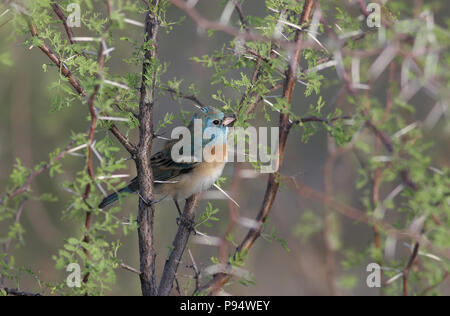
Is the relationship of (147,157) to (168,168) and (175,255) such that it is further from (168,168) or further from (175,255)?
(168,168)

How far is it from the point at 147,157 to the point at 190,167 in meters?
2.27

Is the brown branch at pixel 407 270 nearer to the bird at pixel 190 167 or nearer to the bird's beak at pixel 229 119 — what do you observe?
the bird's beak at pixel 229 119

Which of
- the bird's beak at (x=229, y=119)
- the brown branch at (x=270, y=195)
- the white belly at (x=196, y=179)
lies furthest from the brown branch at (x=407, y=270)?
the white belly at (x=196, y=179)

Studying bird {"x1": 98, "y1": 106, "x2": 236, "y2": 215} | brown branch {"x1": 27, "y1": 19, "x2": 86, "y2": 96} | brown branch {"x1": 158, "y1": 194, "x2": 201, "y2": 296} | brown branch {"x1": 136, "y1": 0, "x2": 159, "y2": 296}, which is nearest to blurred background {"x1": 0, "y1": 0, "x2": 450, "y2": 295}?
bird {"x1": 98, "y1": 106, "x2": 236, "y2": 215}

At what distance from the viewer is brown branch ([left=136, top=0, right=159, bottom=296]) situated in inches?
128

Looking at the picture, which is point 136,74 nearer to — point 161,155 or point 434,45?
point 434,45

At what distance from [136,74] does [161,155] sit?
237 centimetres

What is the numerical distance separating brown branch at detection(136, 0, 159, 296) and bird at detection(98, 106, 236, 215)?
54.0 inches

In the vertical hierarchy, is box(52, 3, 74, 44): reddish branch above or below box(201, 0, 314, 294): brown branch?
above

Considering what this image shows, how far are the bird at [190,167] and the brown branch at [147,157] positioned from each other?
4.50 ft

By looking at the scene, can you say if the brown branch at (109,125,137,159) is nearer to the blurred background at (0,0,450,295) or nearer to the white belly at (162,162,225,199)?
the white belly at (162,162,225,199)

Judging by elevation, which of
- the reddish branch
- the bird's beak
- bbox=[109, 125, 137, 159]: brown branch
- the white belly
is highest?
the reddish branch

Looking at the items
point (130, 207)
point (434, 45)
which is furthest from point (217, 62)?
point (130, 207)
